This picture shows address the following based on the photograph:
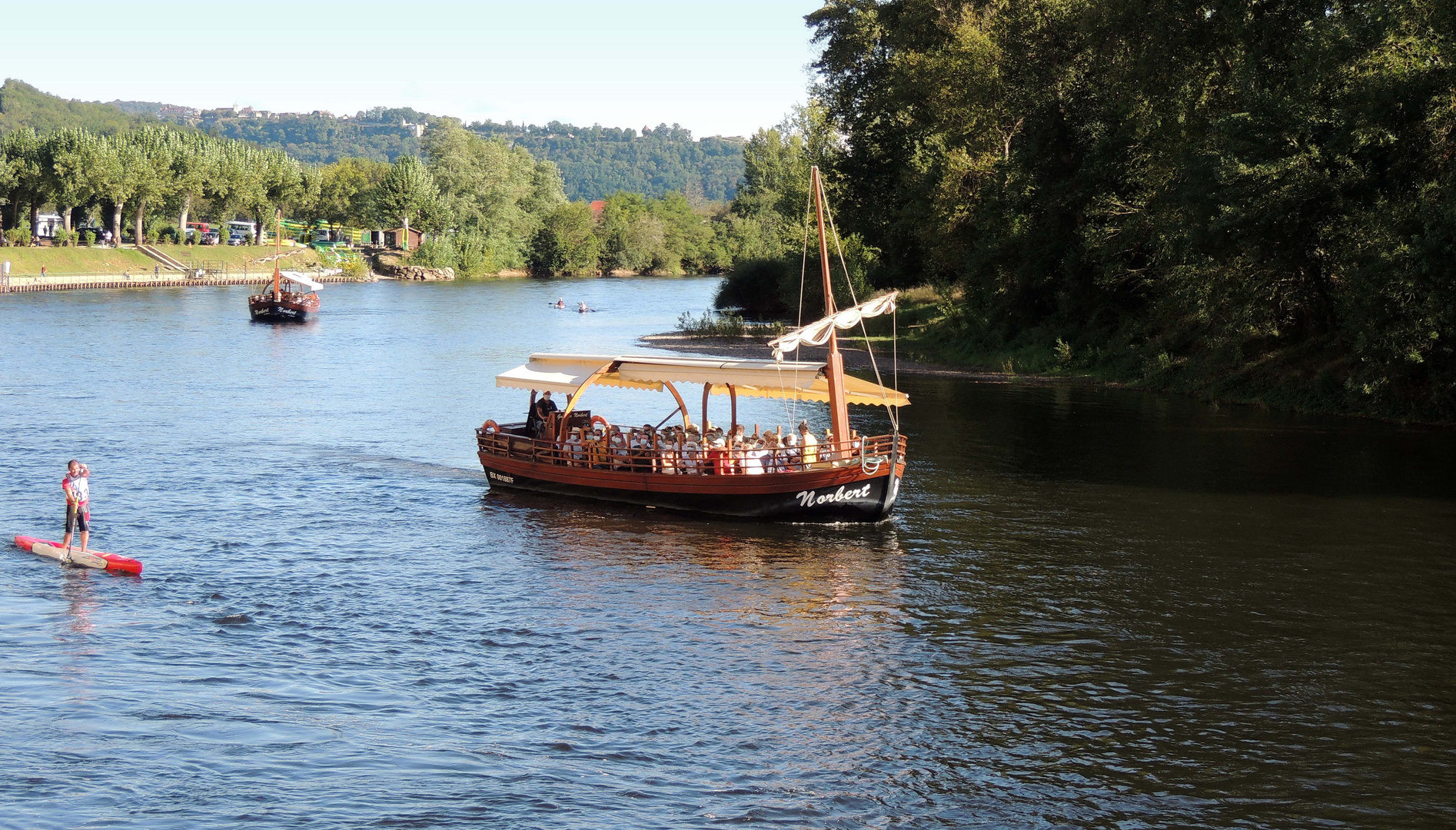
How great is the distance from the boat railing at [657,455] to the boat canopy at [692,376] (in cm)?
140

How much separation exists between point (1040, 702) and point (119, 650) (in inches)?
592

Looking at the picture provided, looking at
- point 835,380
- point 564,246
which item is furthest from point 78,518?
point 564,246

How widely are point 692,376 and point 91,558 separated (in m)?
14.6

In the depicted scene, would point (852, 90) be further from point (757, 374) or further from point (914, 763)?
point (914, 763)

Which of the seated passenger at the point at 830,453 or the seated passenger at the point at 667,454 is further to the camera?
the seated passenger at the point at 667,454

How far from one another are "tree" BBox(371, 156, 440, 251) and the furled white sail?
15366 cm

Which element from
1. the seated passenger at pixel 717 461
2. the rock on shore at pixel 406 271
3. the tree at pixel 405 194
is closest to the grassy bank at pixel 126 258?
the rock on shore at pixel 406 271

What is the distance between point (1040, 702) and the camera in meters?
19.1

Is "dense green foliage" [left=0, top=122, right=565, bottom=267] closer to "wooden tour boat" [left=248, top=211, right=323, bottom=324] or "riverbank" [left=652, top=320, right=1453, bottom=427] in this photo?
"wooden tour boat" [left=248, top=211, right=323, bottom=324]

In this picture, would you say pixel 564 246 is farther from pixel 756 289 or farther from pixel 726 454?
pixel 726 454

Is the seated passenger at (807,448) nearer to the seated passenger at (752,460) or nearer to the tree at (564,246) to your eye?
the seated passenger at (752,460)

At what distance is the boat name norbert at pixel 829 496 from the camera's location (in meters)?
30.3

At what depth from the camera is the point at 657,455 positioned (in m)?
32.4

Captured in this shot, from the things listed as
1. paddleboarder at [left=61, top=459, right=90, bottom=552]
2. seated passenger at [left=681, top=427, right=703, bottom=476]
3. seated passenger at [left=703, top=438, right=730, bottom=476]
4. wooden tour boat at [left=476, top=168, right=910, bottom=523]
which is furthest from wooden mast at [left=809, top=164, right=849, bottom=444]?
paddleboarder at [left=61, top=459, right=90, bottom=552]
